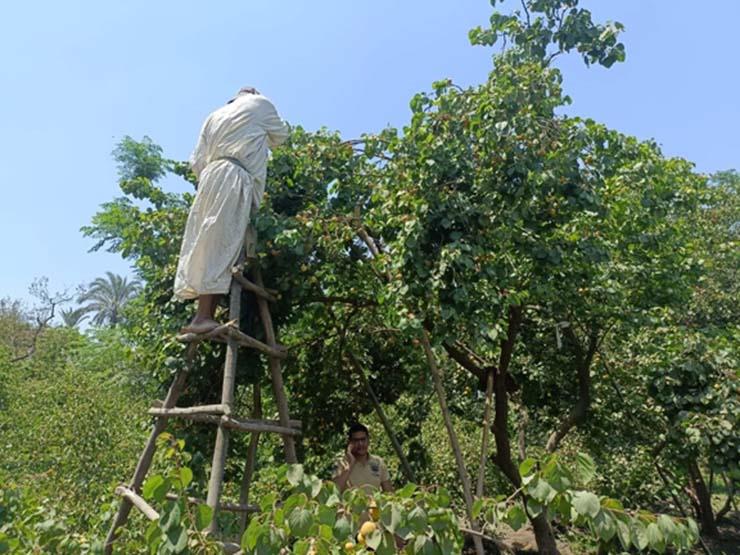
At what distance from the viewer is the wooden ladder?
110 inches

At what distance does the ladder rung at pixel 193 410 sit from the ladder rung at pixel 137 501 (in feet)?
1.38

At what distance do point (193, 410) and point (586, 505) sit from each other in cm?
201

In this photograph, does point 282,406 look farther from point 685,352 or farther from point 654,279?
point 654,279

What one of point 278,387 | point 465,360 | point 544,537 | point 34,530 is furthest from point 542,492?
point 544,537

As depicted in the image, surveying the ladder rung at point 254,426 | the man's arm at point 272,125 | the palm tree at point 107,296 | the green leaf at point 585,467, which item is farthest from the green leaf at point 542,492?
the palm tree at point 107,296

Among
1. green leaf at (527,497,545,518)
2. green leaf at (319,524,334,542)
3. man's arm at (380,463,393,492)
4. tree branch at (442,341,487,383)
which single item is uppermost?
tree branch at (442,341,487,383)

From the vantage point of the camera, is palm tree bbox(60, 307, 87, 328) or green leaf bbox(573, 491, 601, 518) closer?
green leaf bbox(573, 491, 601, 518)

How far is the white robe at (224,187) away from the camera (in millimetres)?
3238

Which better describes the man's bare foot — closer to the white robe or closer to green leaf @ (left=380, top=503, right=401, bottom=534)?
the white robe

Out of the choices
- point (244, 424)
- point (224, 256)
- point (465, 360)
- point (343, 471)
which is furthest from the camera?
point (465, 360)

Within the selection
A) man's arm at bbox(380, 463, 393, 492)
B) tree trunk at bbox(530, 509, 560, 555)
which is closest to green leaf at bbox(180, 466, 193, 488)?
man's arm at bbox(380, 463, 393, 492)

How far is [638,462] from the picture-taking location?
19.2 ft

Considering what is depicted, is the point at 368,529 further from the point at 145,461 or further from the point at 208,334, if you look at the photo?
the point at 145,461

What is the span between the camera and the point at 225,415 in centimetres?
282
